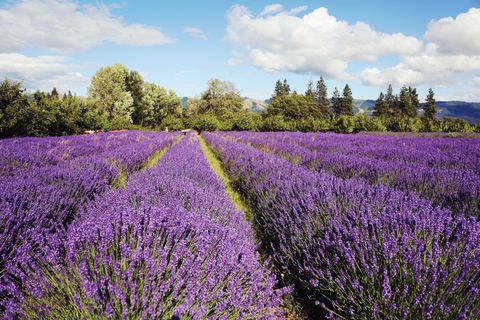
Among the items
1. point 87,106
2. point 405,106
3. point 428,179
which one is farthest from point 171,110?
point 428,179

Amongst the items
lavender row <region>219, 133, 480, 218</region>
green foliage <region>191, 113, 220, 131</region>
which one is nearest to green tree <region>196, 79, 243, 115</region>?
green foliage <region>191, 113, 220, 131</region>

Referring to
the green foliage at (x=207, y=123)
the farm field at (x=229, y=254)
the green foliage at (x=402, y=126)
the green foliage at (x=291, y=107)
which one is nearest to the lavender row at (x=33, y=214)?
the farm field at (x=229, y=254)

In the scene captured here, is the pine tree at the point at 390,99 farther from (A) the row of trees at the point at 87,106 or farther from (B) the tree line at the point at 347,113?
(A) the row of trees at the point at 87,106

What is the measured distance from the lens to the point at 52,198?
3.00m

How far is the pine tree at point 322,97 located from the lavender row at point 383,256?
240ft

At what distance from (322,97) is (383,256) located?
77044mm

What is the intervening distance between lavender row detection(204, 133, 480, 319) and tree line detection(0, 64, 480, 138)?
15999 mm

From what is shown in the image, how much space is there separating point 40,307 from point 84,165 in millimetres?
3919

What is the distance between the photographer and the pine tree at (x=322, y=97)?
73438mm

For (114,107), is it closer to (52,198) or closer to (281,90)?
(52,198)

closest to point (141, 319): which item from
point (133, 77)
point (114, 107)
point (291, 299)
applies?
point (291, 299)

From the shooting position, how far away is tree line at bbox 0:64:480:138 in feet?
53.9

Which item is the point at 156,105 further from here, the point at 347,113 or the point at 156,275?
the point at 156,275

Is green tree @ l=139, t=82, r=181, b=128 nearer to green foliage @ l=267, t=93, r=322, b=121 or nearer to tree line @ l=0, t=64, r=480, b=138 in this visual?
tree line @ l=0, t=64, r=480, b=138
